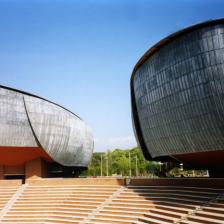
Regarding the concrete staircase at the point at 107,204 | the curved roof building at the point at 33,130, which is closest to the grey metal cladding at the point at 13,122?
the curved roof building at the point at 33,130

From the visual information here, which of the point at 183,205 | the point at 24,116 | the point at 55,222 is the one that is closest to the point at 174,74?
the point at 183,205

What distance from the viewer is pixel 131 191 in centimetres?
2192

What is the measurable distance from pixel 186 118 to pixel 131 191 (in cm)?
→ 687

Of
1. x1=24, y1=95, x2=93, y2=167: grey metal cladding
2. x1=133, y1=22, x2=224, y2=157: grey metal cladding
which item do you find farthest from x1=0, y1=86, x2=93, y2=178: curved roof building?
x1=133, y1=22, x2=224, y2=157: grey metal cladding

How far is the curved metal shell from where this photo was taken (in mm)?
27672

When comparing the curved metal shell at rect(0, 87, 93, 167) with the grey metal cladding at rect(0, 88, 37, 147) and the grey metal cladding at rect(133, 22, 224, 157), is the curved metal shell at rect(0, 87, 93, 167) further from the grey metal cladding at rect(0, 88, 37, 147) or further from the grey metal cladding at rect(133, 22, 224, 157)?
the grey metal cladding at rect(133, 22, 224, 157)

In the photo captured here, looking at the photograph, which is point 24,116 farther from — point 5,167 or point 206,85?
point 206,85

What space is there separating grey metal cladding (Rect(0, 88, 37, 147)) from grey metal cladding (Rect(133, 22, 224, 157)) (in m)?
11.7

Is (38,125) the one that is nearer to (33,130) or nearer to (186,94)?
(33,130)

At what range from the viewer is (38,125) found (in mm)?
29109

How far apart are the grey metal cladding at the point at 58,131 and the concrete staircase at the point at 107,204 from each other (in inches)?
186

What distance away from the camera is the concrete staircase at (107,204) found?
15.5m

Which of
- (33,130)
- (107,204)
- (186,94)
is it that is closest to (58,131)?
(33,130)

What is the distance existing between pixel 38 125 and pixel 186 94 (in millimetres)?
15658
